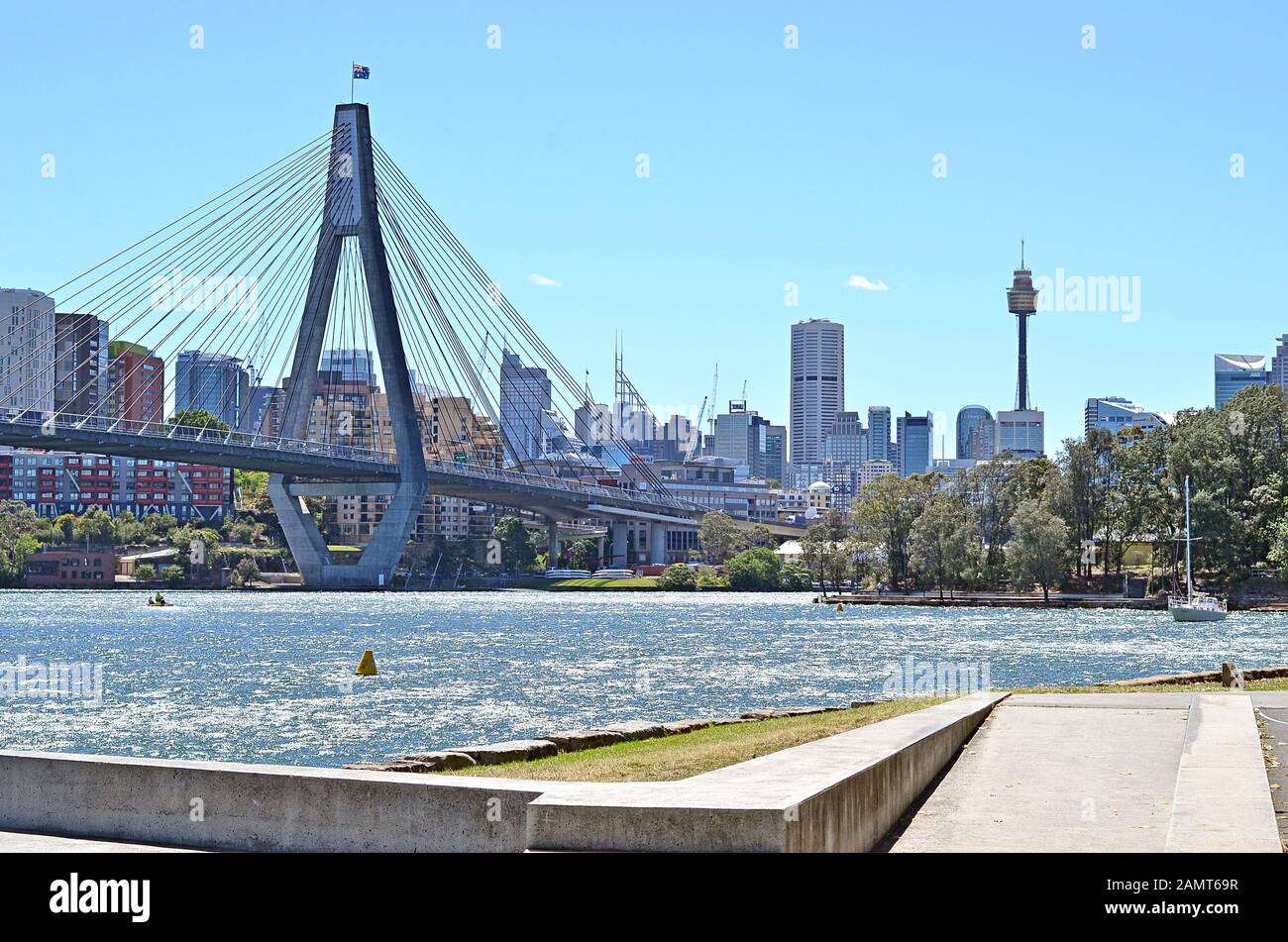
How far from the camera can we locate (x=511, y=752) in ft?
61.8

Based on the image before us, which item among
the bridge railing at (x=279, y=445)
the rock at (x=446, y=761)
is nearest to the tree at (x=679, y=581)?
the bridge railing at (x=279, y=445)

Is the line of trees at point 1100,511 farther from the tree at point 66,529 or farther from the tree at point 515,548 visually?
the tree at point 66,529

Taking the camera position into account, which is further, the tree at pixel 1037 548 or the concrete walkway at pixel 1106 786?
the tree at pixel 1037 548

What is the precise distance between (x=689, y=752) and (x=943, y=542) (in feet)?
361

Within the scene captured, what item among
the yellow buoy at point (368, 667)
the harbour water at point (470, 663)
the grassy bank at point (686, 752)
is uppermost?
the grassy bank at point (686, 752)

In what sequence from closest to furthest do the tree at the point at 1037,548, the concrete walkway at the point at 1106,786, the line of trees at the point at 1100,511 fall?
1. the concrete walkway at the point at 1106,786
2. the line of trees at the point at 1100,511
3. the tree at the point at 1037,548

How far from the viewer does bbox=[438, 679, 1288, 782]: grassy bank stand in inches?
594

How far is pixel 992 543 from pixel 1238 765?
11697cm

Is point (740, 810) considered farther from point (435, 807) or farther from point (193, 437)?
point (193, 437)

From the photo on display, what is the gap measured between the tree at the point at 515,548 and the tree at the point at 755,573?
1338 inches

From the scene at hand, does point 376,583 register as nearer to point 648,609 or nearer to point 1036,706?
point 648,609

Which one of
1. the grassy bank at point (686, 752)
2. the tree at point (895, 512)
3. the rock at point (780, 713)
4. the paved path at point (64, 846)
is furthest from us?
the tree at point (895, 512)

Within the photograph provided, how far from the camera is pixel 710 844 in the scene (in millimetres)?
9438

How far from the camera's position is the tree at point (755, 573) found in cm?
16550
